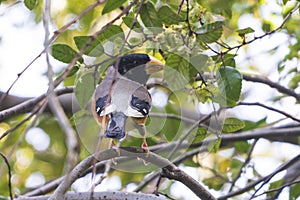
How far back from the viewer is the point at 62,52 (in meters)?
1.80

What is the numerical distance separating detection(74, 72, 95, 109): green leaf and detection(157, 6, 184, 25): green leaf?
0.28m

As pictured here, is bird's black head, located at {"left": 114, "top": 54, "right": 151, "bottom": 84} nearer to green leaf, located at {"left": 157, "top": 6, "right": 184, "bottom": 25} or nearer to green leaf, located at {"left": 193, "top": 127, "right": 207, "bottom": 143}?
green leaf, located at {"left": 193, "top": 127, "right": 207, "bottom": 143}

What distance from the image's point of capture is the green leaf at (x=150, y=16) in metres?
1.84

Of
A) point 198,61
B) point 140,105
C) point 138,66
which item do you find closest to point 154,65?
point 138,66

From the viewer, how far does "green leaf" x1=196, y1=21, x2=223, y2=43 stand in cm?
175

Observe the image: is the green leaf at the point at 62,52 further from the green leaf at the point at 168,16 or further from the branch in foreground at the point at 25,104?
the green leaf at the point at 168,16

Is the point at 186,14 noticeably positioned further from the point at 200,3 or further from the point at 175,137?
the point at 175,137

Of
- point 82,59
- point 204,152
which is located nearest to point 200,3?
point 82,59

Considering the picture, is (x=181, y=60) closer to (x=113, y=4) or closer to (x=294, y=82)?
(x=113, y=4)

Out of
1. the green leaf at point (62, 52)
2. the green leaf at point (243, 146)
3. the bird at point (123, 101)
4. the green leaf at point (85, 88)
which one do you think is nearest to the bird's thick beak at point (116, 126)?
the bird at point (123, 101)

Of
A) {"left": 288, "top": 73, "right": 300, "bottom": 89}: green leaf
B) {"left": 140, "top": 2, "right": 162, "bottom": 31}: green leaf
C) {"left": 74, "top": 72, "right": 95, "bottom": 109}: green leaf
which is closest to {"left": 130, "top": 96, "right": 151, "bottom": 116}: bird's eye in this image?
{"left": 74, "top": 72, "right": 95, "bottom": 109}: green leaf

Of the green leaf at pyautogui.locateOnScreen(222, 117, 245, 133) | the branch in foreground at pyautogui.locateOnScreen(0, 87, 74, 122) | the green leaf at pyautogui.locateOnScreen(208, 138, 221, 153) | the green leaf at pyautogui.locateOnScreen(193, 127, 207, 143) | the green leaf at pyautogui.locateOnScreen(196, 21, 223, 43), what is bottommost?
the green leaf at pyautogui.locateOnScreen(208, 138, 221, 153)

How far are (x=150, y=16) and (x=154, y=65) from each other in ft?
1.19

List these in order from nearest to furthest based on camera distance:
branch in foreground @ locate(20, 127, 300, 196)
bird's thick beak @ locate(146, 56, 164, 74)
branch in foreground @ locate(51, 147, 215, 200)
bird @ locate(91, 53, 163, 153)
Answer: branch in foreground @ locate(51, 147, 215, 200)
bird @ locate(91, 53, 163, 153)
bird's thick beak @ locate(146, 56, 164, 74)
branch in foreground @ locate(20, 127, 300, 196)
